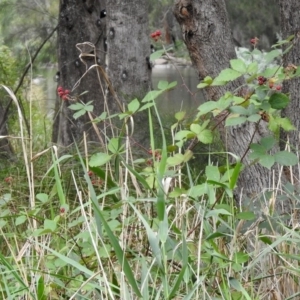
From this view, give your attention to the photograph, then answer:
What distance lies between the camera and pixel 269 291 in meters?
3.14

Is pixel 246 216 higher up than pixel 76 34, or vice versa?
pixel 246 216

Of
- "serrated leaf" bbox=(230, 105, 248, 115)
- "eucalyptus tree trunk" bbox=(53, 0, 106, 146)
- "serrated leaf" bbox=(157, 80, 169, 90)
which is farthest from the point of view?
"eucalyptus tree trunk" bbox=(53, 0, 106, 146)

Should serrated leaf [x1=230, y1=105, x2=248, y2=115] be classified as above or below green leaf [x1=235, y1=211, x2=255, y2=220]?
above

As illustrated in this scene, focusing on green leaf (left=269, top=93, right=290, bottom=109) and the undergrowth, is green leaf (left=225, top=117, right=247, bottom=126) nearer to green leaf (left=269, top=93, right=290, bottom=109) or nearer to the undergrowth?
the undergrowth

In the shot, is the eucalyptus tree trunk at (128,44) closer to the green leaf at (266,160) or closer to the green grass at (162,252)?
the green grass at (162,252)

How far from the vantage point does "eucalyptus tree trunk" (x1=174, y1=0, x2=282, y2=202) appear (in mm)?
4262

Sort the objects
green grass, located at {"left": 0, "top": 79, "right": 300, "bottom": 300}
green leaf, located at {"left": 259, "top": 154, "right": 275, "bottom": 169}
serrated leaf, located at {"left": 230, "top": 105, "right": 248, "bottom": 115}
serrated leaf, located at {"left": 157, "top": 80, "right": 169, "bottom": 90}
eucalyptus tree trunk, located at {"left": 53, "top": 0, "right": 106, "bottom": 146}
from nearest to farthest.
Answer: green grass, located at {"left": 0, "top": 79, "right": 300, "bottom": 300} < green leaf, located at {"left": 259, "top": 154, "right": 275, "bottom": 169} < serrated leaf, located at {"left": 230, "top": 105, "right": 248, "bottom": 115} < serrated leaf, located at {"left": 157, "top": 80, "right": 169, "bottom": 90} < eucalyptus tree trunk, located at {"left": 53, "top": 0, "right": 106, "bottom": 146}

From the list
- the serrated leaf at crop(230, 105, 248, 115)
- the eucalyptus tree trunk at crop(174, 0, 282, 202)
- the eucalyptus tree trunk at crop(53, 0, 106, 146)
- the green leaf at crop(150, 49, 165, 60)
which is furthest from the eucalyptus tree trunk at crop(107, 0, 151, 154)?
the serrated leaf at crop(230, 105, 248, 115)

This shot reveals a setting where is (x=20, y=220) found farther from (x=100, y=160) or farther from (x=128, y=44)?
(x=128, y=44)

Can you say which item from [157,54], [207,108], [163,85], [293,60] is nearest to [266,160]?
[207,108]

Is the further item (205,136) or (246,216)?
(205,136)

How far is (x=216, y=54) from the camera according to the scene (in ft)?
14.3

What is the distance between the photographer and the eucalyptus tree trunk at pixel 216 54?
4262mm

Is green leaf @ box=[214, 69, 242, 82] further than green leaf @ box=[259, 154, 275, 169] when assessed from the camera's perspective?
Yes
